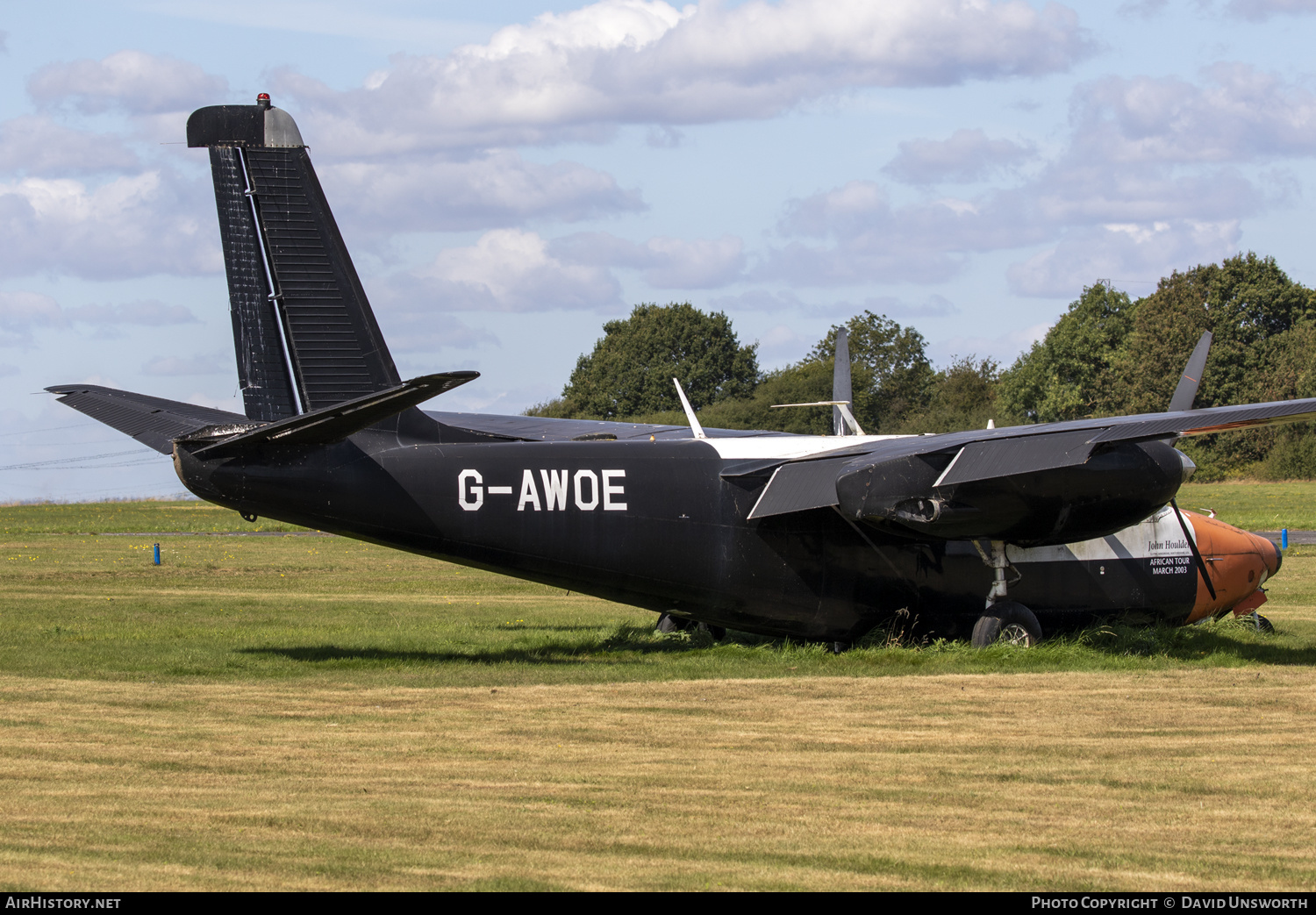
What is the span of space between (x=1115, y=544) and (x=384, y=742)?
37.2ft

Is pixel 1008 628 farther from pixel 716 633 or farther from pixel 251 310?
pixel 251 310

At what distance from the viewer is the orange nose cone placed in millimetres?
19219

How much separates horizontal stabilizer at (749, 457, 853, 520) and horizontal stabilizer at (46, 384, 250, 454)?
6.49 metres

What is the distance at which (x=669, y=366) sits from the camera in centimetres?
9981

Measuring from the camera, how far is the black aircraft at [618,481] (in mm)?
15695

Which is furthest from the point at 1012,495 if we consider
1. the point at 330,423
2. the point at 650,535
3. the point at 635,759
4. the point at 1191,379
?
the point at 330,423

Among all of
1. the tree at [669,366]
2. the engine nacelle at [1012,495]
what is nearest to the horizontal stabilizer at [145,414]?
the engine nacelle at [1012,495]

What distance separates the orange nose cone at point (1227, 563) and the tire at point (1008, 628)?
334cm

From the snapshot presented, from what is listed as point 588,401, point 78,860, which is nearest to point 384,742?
point 78,860

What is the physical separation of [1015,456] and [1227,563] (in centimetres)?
585

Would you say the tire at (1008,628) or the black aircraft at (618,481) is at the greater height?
the black aircraft at (618,481)

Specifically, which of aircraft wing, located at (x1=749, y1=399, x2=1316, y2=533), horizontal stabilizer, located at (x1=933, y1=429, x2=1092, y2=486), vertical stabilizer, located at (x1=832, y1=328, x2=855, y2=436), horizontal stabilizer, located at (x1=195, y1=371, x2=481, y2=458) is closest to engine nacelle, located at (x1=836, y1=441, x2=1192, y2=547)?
aircraft wing, located at (x1=749, y1=399, x2=1316, y2=533)

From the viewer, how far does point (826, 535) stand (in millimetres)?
17422

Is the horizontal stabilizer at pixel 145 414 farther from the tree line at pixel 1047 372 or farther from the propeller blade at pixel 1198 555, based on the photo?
the tree line at pixel 1047 372
